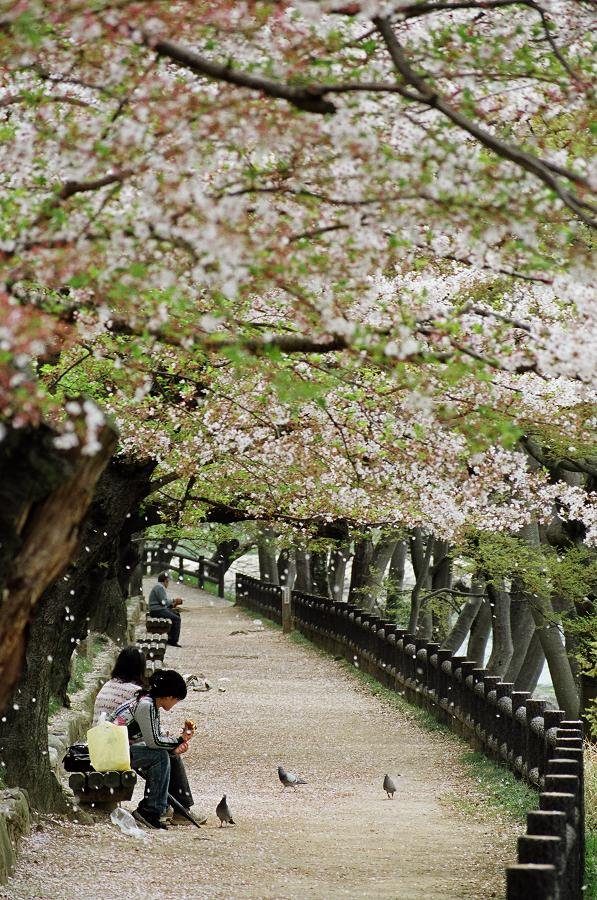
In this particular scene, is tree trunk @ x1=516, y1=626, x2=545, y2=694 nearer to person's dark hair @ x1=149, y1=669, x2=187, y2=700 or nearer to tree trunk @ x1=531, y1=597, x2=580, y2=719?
tree trunk @ x1=531, y1=597, x2=580, y2=719

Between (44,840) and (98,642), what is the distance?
1454 cm

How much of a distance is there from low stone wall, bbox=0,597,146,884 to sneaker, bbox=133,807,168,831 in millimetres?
853

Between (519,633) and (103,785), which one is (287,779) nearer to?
(103,785)

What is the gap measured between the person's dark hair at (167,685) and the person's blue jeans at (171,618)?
19.4 meters

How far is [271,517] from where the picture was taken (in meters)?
17.3

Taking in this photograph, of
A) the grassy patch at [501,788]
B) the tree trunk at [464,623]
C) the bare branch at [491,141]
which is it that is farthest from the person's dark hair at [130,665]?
the tree trunk at [464,623]

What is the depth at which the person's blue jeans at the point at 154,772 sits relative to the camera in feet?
37.3

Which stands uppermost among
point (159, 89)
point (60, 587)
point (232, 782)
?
point (159, 89)

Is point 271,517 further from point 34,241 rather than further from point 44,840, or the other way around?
point 34,241

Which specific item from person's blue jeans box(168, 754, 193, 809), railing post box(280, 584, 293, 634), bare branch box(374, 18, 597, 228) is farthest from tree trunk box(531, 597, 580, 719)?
railing post box(280, 584, 293, 634)

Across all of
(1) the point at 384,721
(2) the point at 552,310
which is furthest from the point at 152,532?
(2) the point at 552,310

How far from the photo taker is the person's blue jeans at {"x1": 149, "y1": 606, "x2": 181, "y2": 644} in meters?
30.9

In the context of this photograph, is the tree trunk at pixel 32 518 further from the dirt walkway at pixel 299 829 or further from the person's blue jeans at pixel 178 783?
the person's blue jeans at pixel 178 783

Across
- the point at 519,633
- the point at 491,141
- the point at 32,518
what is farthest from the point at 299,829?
the point at 519,633
